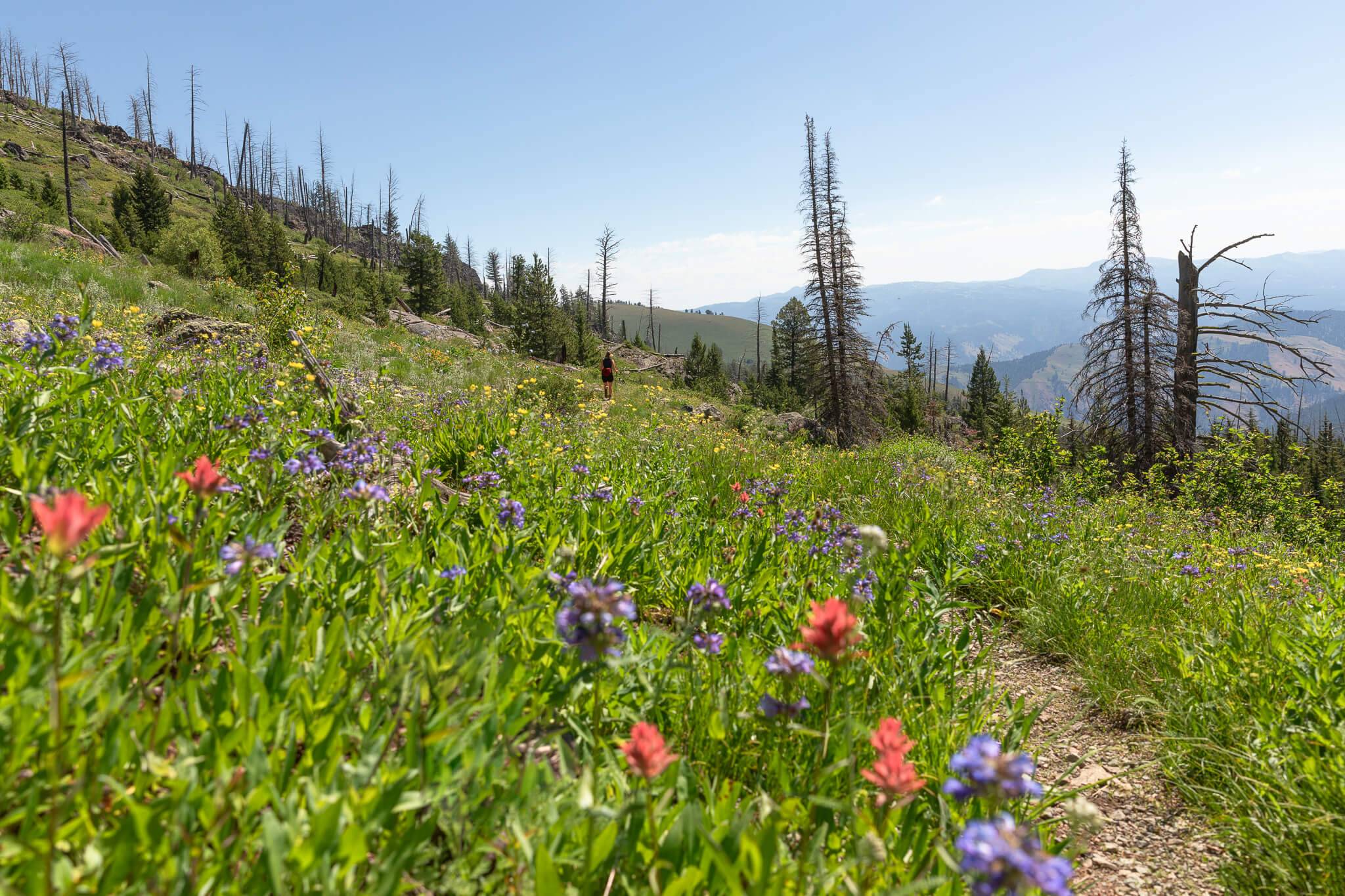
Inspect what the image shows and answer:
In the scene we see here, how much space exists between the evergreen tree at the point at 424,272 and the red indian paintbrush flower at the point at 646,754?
5083cm

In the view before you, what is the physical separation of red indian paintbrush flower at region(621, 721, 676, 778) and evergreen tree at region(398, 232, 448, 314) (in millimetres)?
50834

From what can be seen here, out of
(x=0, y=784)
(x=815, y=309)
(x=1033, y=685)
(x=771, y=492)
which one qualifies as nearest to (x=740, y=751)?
(x=0, y=784)

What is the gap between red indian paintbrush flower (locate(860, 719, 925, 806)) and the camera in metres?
1.46

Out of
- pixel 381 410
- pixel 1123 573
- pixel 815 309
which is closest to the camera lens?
pixel 1123 573

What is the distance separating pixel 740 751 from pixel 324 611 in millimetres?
1761

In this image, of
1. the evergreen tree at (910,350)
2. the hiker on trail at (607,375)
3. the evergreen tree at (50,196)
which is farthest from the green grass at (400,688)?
the evergreen tree at (50,196)

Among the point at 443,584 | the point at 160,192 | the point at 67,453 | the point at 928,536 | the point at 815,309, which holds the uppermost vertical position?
the point at 160,192

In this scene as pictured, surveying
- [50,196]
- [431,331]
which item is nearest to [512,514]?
[431,331]

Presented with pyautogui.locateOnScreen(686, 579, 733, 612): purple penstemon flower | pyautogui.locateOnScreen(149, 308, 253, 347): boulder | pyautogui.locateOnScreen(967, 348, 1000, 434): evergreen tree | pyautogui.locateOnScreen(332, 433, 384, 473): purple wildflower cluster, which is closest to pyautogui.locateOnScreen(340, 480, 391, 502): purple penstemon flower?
pyautogui.locateOnScreen(332, 433, 384, 473): purple wildflower cluster

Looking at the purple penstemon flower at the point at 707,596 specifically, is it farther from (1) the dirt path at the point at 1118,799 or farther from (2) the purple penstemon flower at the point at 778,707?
(1) the dirt path at the point at 1118,799

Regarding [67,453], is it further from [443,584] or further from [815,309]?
[815,309]

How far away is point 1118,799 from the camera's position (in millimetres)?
3037

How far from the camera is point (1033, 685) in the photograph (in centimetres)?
412

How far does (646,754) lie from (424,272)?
52.2 meters
